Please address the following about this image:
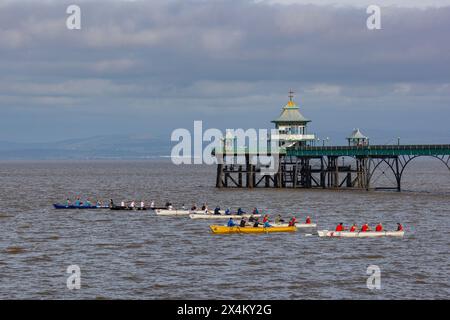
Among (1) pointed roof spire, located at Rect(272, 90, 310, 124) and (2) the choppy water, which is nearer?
(2) the choppy water

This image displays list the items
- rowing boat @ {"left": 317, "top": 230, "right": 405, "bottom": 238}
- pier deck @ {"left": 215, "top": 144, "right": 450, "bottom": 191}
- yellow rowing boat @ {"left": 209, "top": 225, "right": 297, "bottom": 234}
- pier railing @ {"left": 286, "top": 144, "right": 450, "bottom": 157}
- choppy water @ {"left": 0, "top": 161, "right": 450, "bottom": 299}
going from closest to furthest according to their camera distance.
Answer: choppy water @ {"left": 0, "top": 161, "right": 450, "bottom": 299} < rowing boat @ {"left": 317, "top": 230, "right": 405, "bottom": 238} < yellow rowing boat @ {"left": 209, "top": 225, "right": 297, "bottom": 234} < pier railing @ {"left": 286, "top": 144, "right": 450, "bottom": 157} < pier deck @ {"left": 215, "top": 144, "right": 450, "bottom": 191}

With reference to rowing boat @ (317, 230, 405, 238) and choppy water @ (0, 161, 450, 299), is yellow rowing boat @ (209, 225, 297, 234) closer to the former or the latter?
choppy water @ (0, 161, 450, 299)

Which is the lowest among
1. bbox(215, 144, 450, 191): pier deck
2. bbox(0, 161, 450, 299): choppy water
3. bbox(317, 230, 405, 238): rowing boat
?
bbox(0, 161, 450, 299): choppy water

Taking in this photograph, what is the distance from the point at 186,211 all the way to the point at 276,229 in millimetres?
20311

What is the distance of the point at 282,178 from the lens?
432ft

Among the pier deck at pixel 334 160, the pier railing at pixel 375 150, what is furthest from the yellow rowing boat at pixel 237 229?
the pier deck at pixel 334 160

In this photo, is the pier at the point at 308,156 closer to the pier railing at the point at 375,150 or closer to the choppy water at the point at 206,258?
the pier railing at the point at 375,150

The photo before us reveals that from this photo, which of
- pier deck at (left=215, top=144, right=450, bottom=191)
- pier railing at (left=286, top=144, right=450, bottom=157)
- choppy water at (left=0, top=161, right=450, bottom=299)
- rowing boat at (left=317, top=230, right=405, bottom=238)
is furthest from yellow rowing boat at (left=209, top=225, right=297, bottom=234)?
pier deck at (left=215, top=144, right=450, bottom=191)

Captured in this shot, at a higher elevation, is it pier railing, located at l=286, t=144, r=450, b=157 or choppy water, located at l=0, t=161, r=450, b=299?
pier railing, located at l=286, t=144, r=450, b=157

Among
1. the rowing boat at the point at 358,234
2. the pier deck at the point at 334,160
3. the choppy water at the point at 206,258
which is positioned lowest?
the choppy water at the point at 206,258

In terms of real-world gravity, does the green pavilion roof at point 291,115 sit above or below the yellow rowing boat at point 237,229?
above

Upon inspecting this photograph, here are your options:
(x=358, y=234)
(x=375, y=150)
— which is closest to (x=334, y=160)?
(x=375, y=150)
